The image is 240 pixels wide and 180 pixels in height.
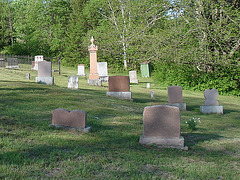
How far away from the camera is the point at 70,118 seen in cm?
714

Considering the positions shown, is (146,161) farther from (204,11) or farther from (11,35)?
(11,35)

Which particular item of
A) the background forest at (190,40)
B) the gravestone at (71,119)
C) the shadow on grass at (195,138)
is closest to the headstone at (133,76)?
the background forest at (190,40)

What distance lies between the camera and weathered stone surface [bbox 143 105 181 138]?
6.58m

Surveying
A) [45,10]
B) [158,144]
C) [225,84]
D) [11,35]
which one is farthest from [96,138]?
[11,35]

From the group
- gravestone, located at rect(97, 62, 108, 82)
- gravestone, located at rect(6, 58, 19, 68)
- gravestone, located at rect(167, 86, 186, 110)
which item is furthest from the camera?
gravestone, located at rect(6, 58, 19, 68)

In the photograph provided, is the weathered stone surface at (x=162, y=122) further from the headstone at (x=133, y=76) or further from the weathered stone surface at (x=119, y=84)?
the headstone at (x=133, y=76)

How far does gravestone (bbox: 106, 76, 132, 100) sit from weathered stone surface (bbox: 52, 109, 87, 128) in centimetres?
785

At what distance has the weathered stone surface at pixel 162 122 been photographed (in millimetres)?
6582

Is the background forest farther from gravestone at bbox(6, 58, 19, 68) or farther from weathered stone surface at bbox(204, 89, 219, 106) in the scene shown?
gravestone at bbox(6, 58, 19, 68)

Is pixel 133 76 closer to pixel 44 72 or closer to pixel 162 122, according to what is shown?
pixel 44 72

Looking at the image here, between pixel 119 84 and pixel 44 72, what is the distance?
5.81 metres

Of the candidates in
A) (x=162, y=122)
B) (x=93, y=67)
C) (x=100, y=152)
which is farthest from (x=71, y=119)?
(x=93, y=67)

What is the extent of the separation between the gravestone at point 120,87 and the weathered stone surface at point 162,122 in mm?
8281

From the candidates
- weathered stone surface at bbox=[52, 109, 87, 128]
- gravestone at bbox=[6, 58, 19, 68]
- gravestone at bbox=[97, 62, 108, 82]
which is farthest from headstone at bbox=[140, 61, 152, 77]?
weathered stone surface at bbox=[52, 109, 87, 128]
